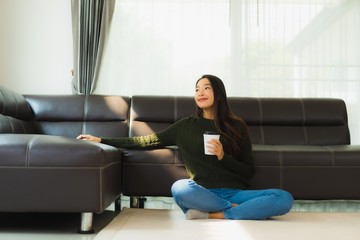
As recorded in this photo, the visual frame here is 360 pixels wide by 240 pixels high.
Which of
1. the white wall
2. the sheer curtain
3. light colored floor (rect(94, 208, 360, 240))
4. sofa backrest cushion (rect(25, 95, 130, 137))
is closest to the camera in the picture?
light colored floor (rect(94, 208, 360, 240))

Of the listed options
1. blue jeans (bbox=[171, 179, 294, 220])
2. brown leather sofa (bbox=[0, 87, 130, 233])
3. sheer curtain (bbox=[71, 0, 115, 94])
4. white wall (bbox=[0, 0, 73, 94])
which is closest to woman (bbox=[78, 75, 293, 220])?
blue jeans (bbox=[171, 179, 294, 220])

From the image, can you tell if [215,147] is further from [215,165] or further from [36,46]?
[36,46]

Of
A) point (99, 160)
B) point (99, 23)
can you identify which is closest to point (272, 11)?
point (99, 23)

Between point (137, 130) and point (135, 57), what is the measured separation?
93cm

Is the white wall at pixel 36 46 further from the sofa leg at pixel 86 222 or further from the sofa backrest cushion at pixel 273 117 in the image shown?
the sofa leg at pixel 86 222

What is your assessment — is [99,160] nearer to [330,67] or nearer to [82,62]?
[82,62]

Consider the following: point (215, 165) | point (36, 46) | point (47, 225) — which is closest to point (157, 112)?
point (215, 165)

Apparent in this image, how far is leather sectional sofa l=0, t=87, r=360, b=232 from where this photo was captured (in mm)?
1931

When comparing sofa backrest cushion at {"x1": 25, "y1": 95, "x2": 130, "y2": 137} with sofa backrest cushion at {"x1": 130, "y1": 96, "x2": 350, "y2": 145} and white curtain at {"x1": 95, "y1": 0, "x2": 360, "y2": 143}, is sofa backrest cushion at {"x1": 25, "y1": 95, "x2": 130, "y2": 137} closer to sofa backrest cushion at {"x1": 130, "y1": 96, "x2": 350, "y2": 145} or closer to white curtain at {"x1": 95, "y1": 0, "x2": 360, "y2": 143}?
sofa backrest cushion at {"x1": 130, "y1": 96, "x2": 350, "y2": 145}

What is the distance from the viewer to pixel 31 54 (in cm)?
382

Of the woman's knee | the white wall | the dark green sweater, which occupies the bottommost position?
the woman's knee

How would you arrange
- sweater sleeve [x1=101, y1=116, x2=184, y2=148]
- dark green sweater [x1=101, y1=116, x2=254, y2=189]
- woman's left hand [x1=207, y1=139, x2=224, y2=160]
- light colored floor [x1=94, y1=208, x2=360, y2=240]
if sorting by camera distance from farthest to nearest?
sweater sleeve [x1=101, y1=116, x2=184, y2=148], dark green sweater [x1=101, y1=116, x2=254, y2=189], woman's left hand [x1=207, y1=139, x2=224, y2=160], light colored floor [x1=94, y1=208, x2=360, y2=240]

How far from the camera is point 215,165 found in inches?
91.7

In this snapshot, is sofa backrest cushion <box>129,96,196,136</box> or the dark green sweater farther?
sofa backrest cushion <box>129,96,196,136</box>
